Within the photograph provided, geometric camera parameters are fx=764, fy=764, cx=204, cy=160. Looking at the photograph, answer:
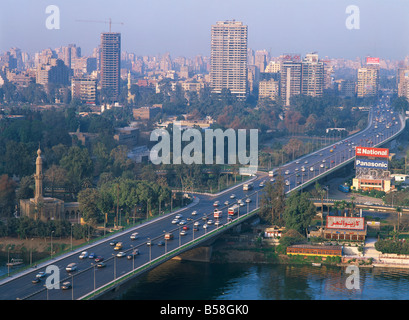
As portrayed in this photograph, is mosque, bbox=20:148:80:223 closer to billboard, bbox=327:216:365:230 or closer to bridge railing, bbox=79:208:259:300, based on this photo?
bridge railing, bbox=79:208:259:300

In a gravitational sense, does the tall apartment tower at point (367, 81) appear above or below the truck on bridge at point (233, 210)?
above

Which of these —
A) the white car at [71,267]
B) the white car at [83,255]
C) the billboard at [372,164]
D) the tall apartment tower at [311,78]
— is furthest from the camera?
the tall apartment tower at [311,78]

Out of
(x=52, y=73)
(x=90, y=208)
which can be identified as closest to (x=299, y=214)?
(x=90, y=208)

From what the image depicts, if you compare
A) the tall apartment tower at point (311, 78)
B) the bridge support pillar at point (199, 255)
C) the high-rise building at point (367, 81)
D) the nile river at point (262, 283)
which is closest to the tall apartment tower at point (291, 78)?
the tall apartment tower at point (311, 78)

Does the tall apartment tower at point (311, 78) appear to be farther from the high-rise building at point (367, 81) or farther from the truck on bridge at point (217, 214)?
the truck on bridge at point (217, 214)

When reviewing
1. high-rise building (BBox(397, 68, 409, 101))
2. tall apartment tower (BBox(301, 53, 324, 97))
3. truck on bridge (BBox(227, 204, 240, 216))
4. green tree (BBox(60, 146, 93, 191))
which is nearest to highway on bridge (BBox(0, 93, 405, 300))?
truck on bridge (BBox(227, 204, 240, 216))

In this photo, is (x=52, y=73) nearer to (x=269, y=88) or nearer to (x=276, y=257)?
(x=269, y=88)
